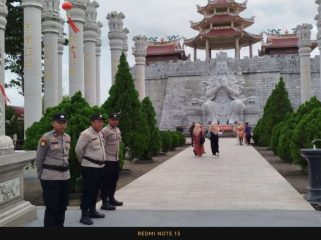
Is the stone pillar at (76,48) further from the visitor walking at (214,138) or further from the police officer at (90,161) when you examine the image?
the police officer at (90,161)

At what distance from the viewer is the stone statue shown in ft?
126

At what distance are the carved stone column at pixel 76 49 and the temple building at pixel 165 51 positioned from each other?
41346mm

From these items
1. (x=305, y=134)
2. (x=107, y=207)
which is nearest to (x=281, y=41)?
(x=305, y=134)

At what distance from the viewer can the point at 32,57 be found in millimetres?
12820

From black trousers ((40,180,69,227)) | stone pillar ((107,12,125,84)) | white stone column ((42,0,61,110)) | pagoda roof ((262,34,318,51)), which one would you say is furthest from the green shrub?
pagoda roof ((262,34,318,51))

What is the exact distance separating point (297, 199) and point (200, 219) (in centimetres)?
274

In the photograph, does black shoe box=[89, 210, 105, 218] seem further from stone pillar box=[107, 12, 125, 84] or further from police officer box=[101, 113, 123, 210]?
stone pillar box=[107, 12, 125, 84]

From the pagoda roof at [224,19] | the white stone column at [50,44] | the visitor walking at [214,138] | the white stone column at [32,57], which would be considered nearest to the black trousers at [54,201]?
the white stone column at [32,57]

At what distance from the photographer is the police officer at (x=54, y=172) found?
17.4 feet

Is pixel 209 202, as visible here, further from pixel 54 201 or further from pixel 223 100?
pixel 223 100

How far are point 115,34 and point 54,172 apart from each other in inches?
683

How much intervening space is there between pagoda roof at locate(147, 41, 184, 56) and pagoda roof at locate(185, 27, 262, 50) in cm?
231

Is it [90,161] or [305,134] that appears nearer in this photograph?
[90,161]

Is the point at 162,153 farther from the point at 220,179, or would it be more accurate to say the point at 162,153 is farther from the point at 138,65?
the point at 220,179
